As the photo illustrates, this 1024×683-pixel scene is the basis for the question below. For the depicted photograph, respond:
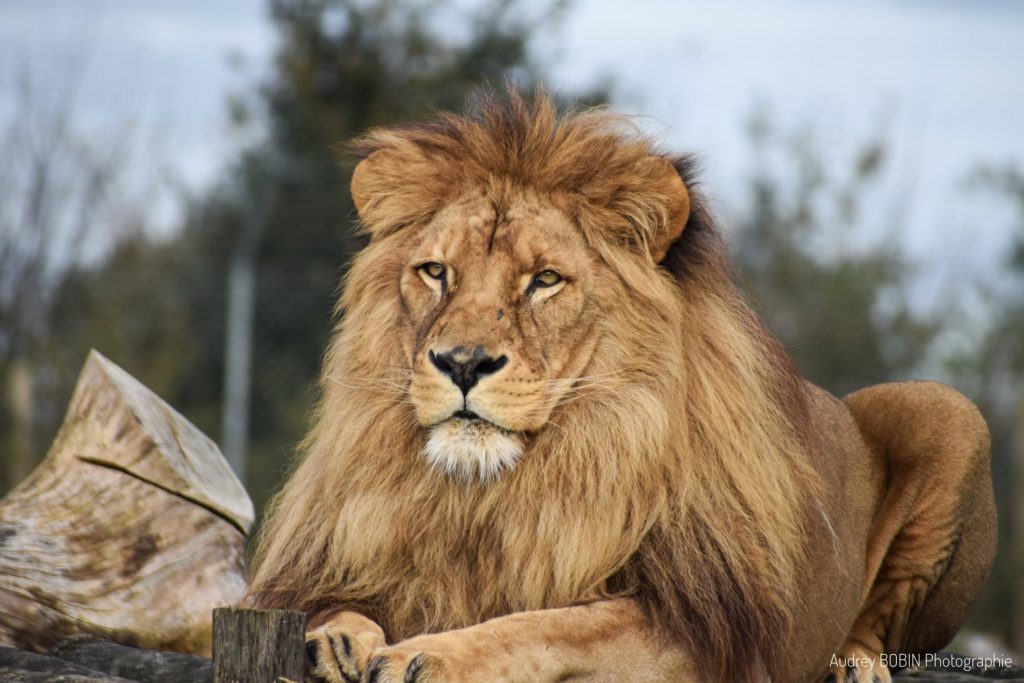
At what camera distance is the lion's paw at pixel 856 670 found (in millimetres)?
3809

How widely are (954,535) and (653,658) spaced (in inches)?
55.0

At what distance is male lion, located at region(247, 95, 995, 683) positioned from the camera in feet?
10.2

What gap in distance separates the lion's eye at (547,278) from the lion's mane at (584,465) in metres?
0.15

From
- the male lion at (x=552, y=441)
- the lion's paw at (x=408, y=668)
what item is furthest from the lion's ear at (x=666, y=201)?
the lion's paw at (x=408, y=668)

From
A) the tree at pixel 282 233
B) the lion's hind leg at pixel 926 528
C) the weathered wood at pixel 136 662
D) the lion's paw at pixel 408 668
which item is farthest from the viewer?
the tree at pixel 282 233

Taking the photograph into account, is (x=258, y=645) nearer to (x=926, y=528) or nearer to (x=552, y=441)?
(x=552, y=441)

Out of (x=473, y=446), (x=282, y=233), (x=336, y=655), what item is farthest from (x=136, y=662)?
(x=282, y=233)

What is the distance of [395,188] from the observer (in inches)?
141

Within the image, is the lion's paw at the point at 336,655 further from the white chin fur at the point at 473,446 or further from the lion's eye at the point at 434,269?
the lion's eye at the point at 434,269

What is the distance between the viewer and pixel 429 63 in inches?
463

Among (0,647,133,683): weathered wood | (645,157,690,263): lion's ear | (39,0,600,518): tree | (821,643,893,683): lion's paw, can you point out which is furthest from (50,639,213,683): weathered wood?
(39,0,600,518): tree

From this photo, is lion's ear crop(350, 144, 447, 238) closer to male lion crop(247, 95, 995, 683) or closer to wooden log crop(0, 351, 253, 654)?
male lion crop(247, 95, 995, 683)

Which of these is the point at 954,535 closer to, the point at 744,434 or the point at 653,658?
the point at 744,434

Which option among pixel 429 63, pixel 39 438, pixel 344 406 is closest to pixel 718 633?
pixel 344 406
